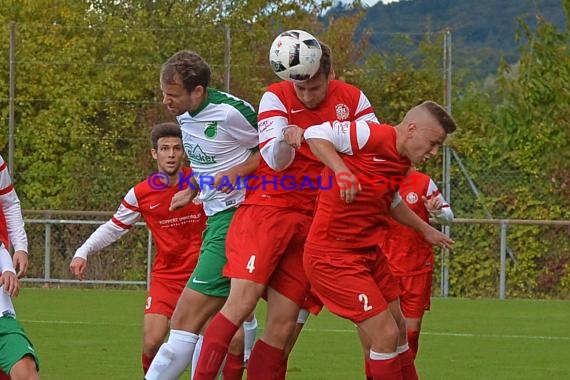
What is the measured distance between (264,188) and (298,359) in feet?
11.6

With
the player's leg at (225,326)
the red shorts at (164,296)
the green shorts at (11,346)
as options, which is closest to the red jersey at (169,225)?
the red shorts at (164,296)

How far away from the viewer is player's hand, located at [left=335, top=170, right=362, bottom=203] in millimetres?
6539

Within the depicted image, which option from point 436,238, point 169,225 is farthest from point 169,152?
point 436,238

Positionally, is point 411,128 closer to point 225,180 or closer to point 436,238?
point 225,180

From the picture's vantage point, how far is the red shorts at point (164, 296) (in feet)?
28.8

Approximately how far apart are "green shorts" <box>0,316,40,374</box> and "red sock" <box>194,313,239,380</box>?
95cm

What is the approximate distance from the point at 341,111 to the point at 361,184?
25.0 inches

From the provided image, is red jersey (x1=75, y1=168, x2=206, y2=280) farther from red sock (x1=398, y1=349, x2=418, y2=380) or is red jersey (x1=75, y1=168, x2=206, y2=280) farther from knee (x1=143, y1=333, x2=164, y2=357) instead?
red sock (x1=398, y1=349, x2=418, y2=380)

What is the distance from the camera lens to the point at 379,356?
6.73m

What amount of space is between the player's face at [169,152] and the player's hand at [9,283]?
2199mm

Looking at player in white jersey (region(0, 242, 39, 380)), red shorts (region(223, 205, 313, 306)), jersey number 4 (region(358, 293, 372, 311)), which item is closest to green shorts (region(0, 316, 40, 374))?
player in white jersey (region(0, 242, 39, 380))

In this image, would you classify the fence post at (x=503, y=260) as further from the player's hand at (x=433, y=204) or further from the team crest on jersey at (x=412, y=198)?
the player's hand at (x=433, y=204)

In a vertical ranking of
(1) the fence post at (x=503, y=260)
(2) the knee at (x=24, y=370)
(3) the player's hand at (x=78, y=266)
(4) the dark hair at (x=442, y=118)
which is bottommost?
(1) the fence post at (x=503, y=260)

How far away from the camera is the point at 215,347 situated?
22.7 feet
